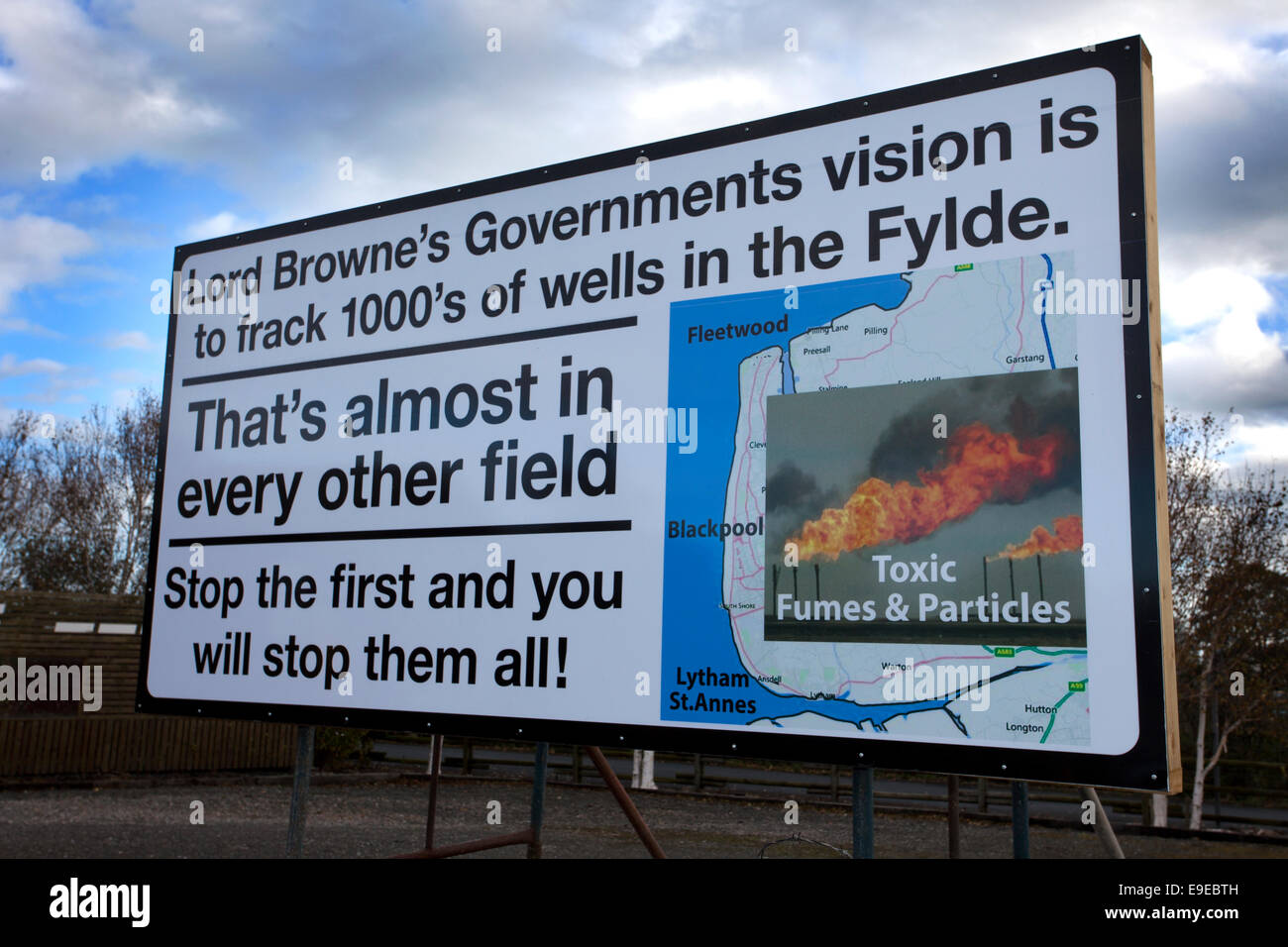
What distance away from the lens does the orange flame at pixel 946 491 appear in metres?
3.08

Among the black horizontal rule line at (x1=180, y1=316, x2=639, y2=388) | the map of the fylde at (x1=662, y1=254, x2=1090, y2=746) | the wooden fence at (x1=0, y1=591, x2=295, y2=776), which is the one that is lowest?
the wooden fence at (x1=0, y1=591, x2=295, y2=776)

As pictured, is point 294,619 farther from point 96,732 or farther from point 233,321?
point 96,732

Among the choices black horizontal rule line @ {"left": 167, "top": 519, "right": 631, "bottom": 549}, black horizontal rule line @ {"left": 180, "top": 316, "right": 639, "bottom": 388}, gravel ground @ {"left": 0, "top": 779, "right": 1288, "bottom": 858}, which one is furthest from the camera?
gravel ground @ {"left": 0, "top": 779, "right": 1288, "bottom": 858}

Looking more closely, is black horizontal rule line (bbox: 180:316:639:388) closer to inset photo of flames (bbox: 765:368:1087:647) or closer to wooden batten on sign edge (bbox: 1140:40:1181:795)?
inset photo of flames (bbox: 765:368:1087:647)

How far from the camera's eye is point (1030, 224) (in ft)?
10.7

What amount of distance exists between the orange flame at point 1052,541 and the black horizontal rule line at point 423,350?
1.65 meters

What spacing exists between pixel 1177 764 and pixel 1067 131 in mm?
1934

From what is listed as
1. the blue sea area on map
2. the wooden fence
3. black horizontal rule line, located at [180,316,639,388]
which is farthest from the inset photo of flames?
the wooden fence

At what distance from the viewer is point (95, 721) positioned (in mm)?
16016

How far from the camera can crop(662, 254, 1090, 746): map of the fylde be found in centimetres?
303

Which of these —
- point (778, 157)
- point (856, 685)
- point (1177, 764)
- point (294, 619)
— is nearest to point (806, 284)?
point (778, 157)

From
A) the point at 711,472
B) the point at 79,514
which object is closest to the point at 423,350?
the point at 711,472

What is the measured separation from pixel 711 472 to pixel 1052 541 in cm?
115

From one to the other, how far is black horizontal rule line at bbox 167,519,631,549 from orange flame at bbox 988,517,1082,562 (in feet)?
4.51
